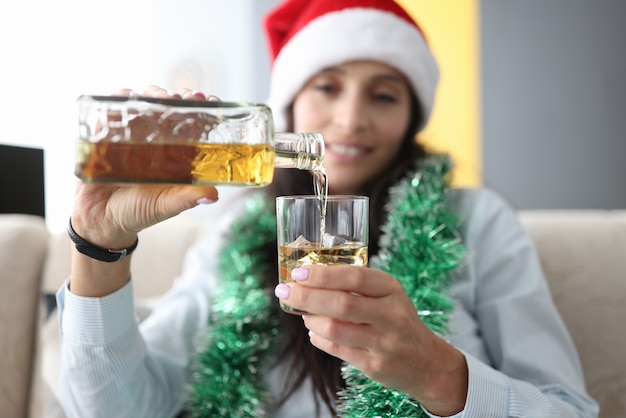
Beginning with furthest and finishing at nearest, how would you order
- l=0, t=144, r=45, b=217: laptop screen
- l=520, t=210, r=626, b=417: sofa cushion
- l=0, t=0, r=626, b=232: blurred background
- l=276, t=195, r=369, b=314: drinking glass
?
l=0, t=0, r=626, b=232: blurred background, l=0, t=144, r=45, b=217: laptop screen, l=520, t=210, r=626, b=417: sofa cushion, l=276, t=195, r=369, b=314: drinking glass

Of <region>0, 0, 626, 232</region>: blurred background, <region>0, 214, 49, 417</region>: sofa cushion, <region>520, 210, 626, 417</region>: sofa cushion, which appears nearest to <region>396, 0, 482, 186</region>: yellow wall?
<region>0, 0, 626, 232</region>: blurred background

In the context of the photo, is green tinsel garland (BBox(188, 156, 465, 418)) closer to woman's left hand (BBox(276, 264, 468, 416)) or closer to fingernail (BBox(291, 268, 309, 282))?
woman's left hand (BBox(276, 264, 468, 416))

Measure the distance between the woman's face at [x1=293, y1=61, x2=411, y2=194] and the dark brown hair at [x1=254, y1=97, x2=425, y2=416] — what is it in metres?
0.05

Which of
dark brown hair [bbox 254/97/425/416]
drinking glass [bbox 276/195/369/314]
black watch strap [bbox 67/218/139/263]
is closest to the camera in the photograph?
drinking glass [bbox 276/195/369/314]

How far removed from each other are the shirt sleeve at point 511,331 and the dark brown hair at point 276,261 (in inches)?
7.4

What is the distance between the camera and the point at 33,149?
1.87 metres

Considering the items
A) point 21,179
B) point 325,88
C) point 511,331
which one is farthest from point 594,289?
point 21,179

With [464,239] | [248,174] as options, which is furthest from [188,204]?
[464,239]

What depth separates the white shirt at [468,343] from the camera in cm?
101

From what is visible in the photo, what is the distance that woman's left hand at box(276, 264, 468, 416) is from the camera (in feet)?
2.16

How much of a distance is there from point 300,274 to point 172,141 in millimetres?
197

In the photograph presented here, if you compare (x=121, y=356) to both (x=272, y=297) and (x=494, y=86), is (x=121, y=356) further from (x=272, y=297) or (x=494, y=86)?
(x=494, y=86)

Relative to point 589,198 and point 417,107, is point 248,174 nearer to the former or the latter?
point 417,107

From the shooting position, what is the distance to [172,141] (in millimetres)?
651
